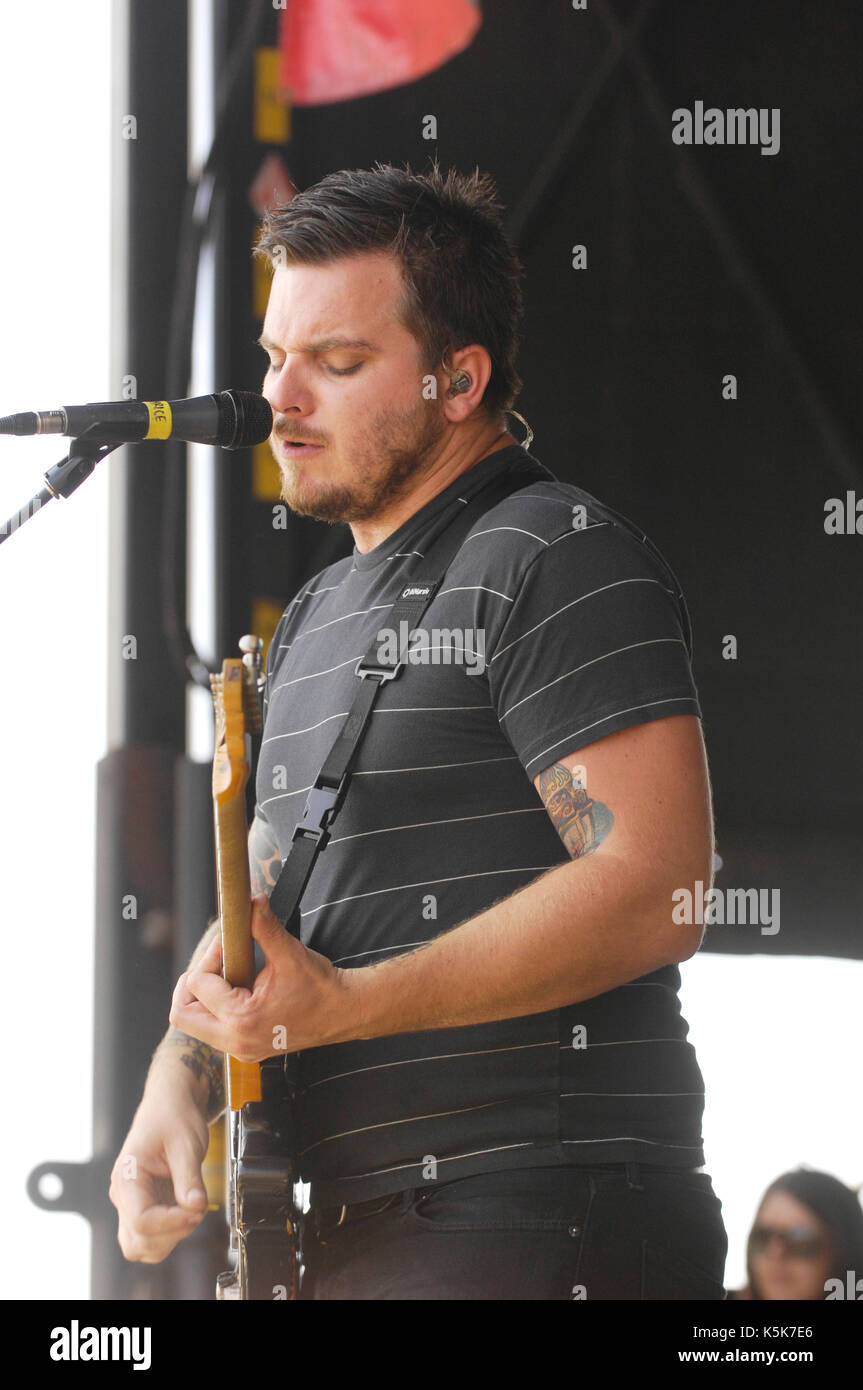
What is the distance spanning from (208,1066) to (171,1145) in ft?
0.49

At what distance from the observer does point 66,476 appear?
4.84 feet

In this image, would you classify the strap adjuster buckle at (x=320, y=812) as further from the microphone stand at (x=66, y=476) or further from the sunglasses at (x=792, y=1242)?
the sunglasses at (x=792, y=1242)

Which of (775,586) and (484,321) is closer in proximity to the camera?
(484,321)

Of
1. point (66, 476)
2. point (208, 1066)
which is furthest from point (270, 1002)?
point (66, 476)

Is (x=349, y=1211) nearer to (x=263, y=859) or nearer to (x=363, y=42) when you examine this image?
(x=263, y=859)

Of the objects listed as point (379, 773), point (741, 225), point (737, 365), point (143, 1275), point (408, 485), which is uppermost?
point (741, 225)

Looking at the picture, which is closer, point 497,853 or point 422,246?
point 497,853

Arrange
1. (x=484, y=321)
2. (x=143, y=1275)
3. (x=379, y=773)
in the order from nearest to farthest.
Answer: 1. (x=379, y=773)
2. (x=484, y=321)
3. (x=143, y=1275)

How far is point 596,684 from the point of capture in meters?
1.39

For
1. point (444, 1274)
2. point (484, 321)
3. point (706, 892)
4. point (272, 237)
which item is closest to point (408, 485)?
point (484, 321)

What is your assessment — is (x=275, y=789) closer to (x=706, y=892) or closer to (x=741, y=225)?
(x=706, y=892)

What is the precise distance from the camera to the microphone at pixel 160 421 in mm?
1456

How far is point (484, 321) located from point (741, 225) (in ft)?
4.34

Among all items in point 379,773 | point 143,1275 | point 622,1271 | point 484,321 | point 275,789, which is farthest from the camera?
point 143,1275
